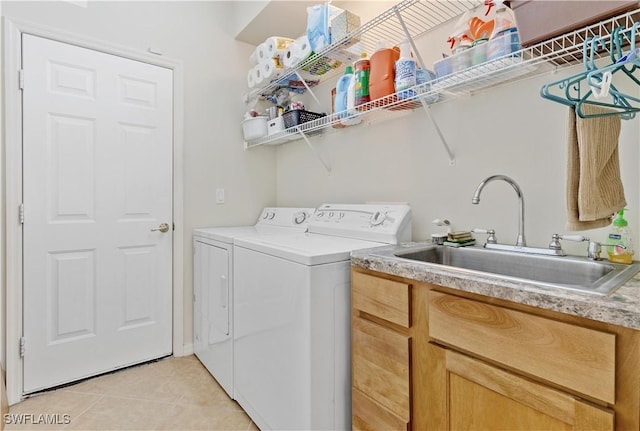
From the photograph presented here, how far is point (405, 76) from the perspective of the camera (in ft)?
4.76

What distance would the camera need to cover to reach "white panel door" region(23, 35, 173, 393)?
1.96 meters

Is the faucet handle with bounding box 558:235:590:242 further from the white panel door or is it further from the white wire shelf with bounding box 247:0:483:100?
the white panel door

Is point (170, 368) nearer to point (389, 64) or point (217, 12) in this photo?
point (389, 64)

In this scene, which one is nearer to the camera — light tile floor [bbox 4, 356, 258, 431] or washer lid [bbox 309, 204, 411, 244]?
washer lid [bbox 309, 204, 411, 244]

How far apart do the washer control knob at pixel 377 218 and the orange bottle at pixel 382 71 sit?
551 millimetres

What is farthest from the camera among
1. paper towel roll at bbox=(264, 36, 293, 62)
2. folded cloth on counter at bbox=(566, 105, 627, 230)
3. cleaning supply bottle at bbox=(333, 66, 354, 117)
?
paper towel roll at bbox=(264, 36, 293, 62)

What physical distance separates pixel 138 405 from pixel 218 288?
0.74 m

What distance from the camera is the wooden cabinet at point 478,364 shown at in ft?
2.34

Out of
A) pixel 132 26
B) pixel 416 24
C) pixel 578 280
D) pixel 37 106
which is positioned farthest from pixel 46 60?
pixel 578 280

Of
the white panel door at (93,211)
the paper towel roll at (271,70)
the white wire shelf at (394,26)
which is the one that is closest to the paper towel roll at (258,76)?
the paper towel roll at (271,70)

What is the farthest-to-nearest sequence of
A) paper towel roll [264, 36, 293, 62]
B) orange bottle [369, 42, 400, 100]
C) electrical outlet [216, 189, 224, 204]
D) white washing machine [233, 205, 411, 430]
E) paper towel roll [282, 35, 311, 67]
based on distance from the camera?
electrical outlet [216, 189, 224, 204], paper towel roll [264, 36, 293, 62], paper towel roll [282, 35, 311, 67], orange bottle [369, 42, 400, 100], white washing machine [233, 205, 411, 430]

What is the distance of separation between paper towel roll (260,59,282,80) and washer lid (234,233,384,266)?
3.79 ft

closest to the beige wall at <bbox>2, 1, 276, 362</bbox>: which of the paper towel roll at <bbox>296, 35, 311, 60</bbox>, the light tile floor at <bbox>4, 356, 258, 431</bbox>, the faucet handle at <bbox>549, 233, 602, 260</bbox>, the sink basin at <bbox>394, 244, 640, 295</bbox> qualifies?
the light tile floor at <bbox>4, 356, 258, 431</bbox>

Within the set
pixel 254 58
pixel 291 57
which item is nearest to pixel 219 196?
pixel 254 58
